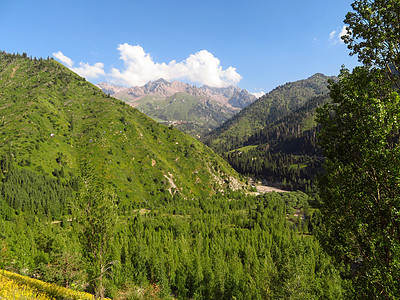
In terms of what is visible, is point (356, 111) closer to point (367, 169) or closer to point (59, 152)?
point (367, 169)

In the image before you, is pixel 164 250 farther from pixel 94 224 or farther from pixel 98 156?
pixel 98 156

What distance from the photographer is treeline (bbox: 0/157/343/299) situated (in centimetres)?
2350

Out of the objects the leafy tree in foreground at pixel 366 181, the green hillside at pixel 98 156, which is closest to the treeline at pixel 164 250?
the leafy tree in foreground at pixel 366 181

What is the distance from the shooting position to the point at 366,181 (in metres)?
12.3

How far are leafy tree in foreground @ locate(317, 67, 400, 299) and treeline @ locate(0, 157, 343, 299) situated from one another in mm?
3559

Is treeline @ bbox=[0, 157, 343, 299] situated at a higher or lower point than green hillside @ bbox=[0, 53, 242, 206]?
lower

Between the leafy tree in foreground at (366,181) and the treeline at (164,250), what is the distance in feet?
11.7

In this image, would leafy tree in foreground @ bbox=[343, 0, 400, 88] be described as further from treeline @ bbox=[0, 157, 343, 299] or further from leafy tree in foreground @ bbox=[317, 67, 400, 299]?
treeline @ bbox=[0, 157, 343, 299]

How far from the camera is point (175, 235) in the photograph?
324ft

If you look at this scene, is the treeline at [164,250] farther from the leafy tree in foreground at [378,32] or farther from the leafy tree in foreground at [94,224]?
the leafy tree in foreground at [378,32]

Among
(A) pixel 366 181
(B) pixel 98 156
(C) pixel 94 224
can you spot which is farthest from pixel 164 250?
(B) pixel 98 156

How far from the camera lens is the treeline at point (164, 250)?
2350 cm

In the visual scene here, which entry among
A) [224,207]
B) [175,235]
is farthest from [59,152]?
[224,207]

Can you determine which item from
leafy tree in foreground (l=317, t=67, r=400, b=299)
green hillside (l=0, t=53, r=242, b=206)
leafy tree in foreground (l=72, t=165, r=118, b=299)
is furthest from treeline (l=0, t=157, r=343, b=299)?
green hillside (l=0, t=53, r=242, b=206)
